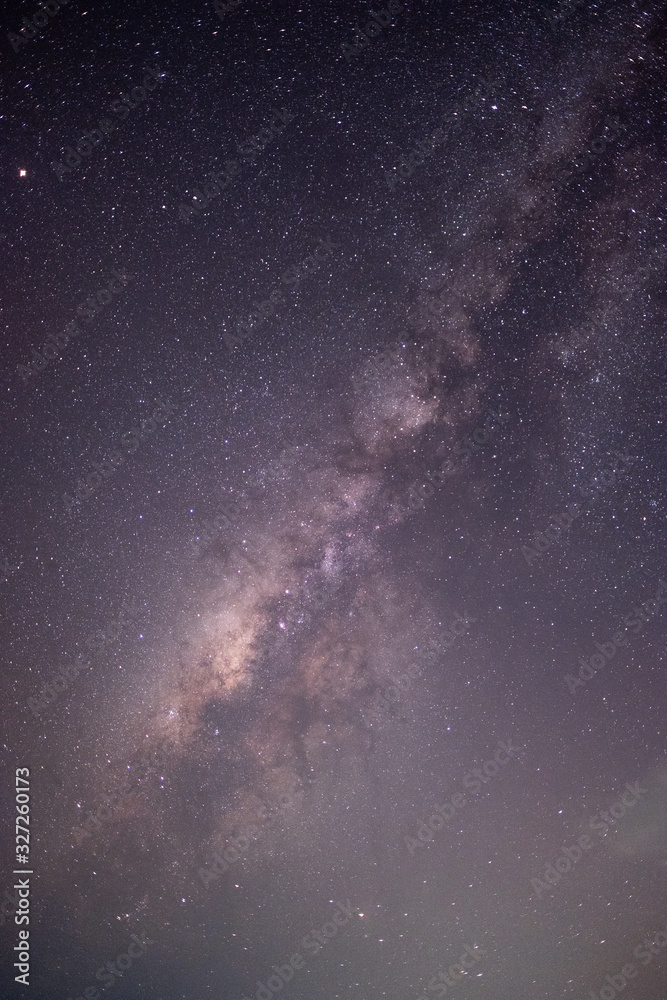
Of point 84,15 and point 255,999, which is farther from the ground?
point 84,15

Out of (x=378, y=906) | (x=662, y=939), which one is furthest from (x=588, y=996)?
(x=378, y=906)

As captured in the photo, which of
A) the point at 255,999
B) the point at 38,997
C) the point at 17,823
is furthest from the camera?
A: the point at 38,997

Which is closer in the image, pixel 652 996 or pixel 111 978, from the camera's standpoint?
pixel 111 978

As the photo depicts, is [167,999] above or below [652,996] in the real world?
above

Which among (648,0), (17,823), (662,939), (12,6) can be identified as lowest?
(662,939)

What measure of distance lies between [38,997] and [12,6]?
27.1 ft

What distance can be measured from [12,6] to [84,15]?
14.2 inches

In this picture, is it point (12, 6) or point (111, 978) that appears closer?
point (12, 6)

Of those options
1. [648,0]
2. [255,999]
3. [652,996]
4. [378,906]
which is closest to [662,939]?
[652,996]

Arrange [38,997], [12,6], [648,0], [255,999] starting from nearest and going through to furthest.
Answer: [12,6]
[648,0]
[255,999]
[38,997]

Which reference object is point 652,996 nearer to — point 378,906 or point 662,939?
point 662,939

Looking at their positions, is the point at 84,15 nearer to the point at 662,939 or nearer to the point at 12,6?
the point at 12,6

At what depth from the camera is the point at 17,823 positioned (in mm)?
3965

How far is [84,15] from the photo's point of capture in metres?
2.63
